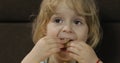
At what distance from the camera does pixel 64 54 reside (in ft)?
3.06

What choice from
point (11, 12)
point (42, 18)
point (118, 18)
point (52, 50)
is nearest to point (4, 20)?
point (11, 12)

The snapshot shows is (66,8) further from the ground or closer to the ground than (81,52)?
further from the ground

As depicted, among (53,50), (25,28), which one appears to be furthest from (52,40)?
(25,28)

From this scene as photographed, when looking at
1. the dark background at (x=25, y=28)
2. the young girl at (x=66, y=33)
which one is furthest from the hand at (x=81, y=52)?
the dark background at (x=25, y=28)

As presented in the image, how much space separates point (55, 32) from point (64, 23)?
41 millimetres

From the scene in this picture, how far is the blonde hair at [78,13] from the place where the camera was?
0.94m

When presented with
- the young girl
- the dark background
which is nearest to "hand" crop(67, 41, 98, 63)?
the young girl

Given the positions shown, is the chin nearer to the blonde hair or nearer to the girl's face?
the girl's face

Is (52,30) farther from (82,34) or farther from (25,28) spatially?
(25,28)

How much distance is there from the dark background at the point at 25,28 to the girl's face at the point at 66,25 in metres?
0.15

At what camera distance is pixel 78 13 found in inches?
36.6

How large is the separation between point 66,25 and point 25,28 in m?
0.25

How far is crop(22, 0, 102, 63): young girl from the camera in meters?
0.91

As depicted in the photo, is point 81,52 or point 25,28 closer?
point 81,52
